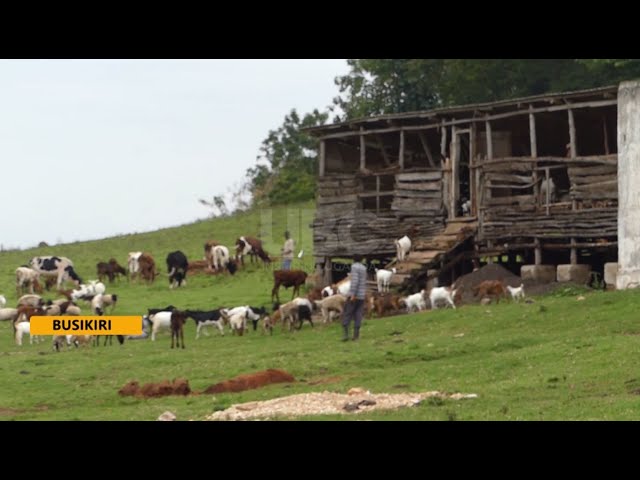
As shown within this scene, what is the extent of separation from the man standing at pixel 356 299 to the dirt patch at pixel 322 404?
26.6 ft

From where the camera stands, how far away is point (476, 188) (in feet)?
126

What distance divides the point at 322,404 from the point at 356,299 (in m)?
9.58

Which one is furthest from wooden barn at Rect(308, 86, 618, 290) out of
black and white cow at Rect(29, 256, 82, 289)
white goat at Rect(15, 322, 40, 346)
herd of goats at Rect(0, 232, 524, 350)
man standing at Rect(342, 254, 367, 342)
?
white goat at Rect(15, 322, 40, 346)

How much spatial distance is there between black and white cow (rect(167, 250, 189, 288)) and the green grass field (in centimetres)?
696

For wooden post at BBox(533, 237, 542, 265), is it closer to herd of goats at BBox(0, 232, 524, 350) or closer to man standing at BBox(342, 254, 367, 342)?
herd of goats at BBox(0, 232, 524, 350)

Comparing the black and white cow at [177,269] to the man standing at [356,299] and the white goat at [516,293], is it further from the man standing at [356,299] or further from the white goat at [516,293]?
the man standing at [356,299]

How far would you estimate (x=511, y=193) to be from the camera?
Answer: 127 ft

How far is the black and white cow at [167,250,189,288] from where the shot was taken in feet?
143

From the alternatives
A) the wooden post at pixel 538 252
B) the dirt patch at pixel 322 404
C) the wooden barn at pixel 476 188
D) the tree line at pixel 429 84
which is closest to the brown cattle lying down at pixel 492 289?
the wooden barn at pixel 476 188

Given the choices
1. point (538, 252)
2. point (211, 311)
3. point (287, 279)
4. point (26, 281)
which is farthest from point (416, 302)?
point (26, 281)

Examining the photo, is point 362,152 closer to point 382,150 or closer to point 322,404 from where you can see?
point 382,150
